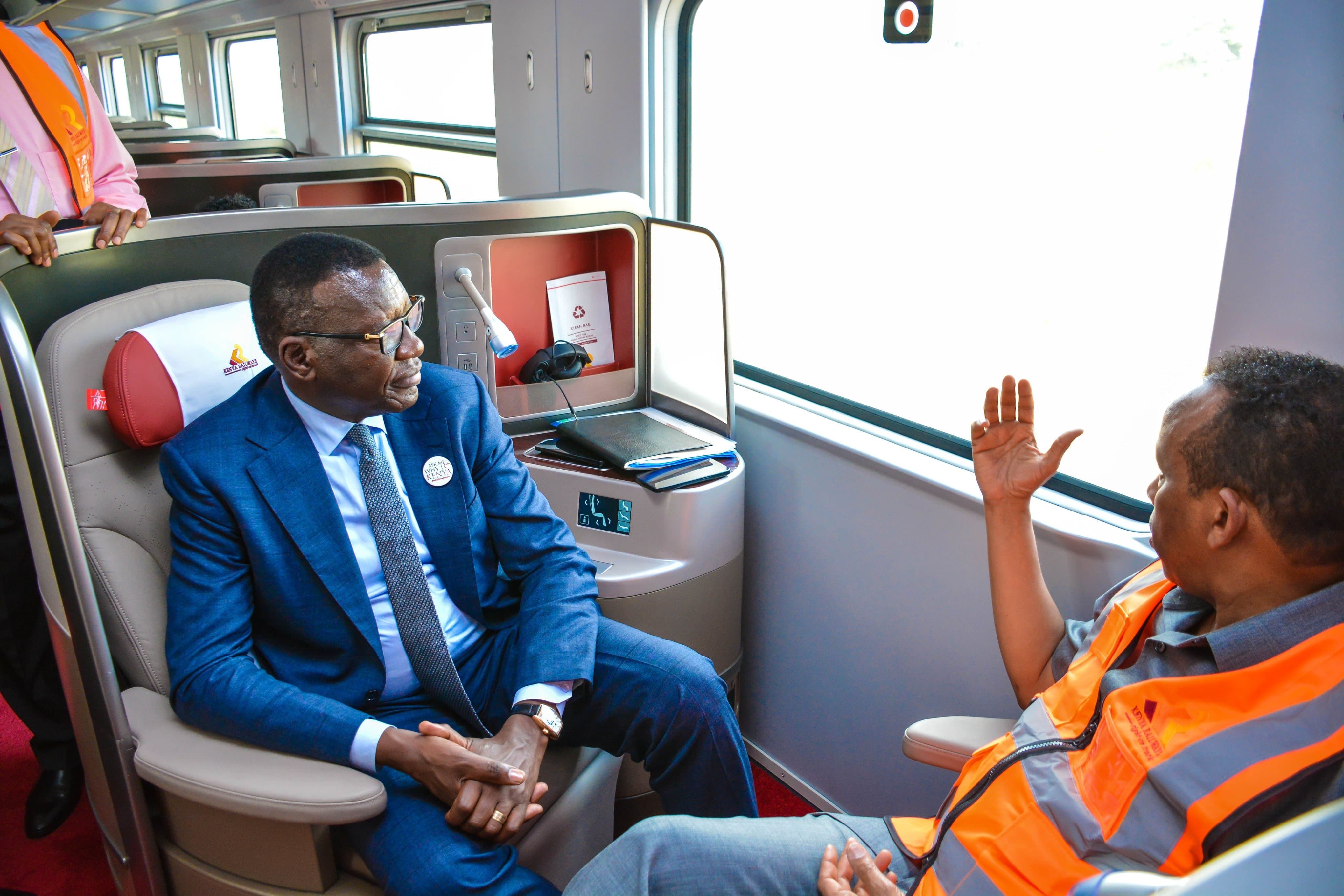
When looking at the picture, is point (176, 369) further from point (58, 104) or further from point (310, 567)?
point (58, 104)

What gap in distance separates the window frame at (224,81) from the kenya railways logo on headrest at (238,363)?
5.60 m

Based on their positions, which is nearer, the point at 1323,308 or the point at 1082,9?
the point at 1323,308

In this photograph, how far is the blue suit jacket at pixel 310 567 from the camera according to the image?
1.38m

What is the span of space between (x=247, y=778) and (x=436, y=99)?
12.0 ft

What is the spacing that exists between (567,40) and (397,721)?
2.26 meters

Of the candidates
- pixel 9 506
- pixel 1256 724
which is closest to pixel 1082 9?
pixel 1256 724

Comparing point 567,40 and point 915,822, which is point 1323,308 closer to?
point 915,822

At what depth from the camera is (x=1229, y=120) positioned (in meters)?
1.51

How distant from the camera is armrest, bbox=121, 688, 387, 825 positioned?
1204mm

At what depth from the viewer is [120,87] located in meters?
9.50

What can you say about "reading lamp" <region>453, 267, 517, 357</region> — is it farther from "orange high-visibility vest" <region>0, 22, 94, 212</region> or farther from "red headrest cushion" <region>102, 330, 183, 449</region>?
"orange high-visibility vest" <region>0, 22, 94, 212</region>

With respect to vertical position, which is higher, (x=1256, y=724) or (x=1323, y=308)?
(x=1323, y=308)

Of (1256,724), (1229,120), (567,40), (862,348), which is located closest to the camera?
(1256,724)

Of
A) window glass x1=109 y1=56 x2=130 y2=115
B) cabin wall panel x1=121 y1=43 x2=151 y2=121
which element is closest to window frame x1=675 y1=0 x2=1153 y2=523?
cabin wall panel x1=121 y1=43 x2=151 y2=121
